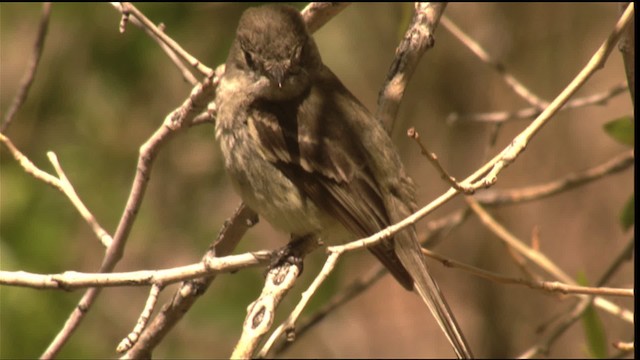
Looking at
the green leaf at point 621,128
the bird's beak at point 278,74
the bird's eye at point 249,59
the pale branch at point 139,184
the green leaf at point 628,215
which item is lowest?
the green leaf at point 628,215

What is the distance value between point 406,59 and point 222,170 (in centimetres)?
194

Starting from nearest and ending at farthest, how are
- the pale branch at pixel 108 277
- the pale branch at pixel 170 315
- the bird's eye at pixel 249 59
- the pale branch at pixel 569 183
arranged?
the pale branch at pixel 108 277, the pale branch at pixel 170 315, the bird's eye at pixel 249 59, the pale branch at pixel 569 183

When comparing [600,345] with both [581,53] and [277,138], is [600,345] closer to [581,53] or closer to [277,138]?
[277,138]

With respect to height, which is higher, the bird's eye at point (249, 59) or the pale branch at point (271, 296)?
the bird's eye at point (249, 59)

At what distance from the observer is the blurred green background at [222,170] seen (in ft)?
15.7

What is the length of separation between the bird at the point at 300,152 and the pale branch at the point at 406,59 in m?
0.14

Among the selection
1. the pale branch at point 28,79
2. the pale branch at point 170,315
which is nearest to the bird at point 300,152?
the pale branch at point 170,315

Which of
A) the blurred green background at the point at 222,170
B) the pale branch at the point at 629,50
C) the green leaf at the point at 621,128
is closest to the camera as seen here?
the pale branch at the point at 629,50

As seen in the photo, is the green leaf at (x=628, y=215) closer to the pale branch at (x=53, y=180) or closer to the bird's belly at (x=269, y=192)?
the bird's belly at (x=269, y=192)

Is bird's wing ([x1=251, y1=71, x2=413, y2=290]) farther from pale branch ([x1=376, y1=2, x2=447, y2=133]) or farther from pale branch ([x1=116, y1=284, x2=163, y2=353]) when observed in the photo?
pale branch ([x1=116, y1=284, x2=163, y2=353])

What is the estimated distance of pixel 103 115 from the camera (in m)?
5.36

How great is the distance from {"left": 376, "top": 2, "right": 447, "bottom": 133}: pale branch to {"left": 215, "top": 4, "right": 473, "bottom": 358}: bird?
0.14m

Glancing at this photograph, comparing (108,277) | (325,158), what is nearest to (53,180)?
(108,277)

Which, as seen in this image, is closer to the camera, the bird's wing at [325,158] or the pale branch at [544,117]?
the pale branch at [544,117]
